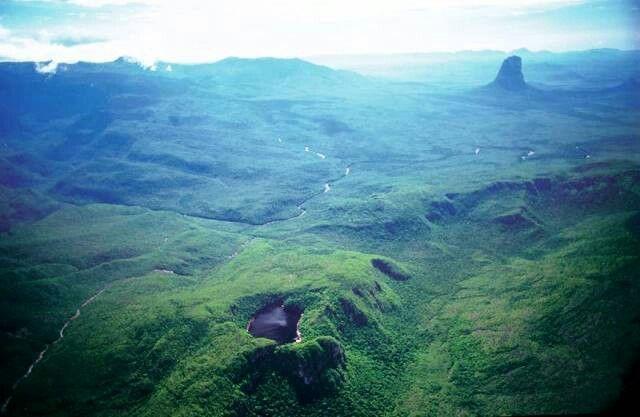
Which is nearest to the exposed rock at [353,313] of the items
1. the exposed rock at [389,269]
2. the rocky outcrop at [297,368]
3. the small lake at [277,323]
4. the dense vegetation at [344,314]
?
the dense vegetation at [344,314]

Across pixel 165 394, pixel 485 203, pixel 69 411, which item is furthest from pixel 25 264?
pixel 485 203

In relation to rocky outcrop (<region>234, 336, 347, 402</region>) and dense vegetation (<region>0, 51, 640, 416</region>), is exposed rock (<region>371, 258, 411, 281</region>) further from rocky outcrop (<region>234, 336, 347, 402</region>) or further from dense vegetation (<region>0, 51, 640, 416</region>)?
rocky outcrop (<region>234, 336, 347, 402</region>)

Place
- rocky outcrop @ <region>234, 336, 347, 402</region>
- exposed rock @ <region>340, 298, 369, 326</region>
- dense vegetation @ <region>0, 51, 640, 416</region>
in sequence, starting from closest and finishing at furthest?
rocky outcrop @ <region>234, 336, 347, 402</region> → dense vegetation @ <region>0, 51, 640, 416</region> → exposed rock @ <region>340, 298, 369, 326</region>

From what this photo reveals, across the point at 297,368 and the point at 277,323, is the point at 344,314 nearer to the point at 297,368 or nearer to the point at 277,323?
the point at 277,323

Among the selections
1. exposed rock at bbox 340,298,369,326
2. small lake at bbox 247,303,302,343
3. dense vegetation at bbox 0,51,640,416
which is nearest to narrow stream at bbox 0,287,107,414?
dense vegetation at bbox 0,51,640,416

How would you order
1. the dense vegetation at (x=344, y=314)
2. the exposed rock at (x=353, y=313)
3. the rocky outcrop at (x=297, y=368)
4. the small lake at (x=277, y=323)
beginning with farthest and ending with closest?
the exposed rock at (x=353, y=313) → the small lake at (x=277, y=323) → the dense vegetation at (x=344, y=314) → the rocky outcrop at (x=297, y=368)

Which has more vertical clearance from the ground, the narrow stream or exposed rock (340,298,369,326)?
exposed rock (340,298,369,326)

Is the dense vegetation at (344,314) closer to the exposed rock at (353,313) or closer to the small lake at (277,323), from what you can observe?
the exposed rock at (353,313)

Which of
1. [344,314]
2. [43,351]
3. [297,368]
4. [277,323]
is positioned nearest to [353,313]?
[344,314]
